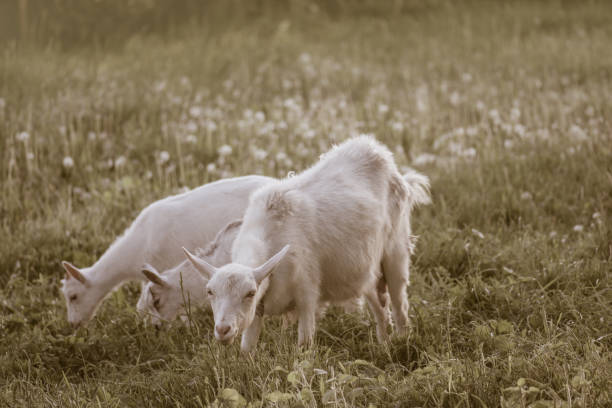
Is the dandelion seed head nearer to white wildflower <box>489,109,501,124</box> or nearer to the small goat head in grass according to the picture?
white wildflower <box>489,109,501,124</box>

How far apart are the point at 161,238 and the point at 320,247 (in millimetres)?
2021

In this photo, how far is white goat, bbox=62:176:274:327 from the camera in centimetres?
639

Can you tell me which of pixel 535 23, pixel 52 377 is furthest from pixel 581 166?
pixel 535 23

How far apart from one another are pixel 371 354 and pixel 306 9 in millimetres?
14671

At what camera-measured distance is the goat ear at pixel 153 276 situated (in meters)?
5.67

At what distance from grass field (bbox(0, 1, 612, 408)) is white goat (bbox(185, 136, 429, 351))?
0.26m

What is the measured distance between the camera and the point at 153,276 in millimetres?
5715

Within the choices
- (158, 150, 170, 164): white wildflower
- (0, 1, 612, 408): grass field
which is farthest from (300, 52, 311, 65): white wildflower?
(158, 150, 170, 164): white wildflower

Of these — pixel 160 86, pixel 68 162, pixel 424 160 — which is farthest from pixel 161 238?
pixel 160 86

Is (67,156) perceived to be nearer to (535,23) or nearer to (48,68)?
(48,68)

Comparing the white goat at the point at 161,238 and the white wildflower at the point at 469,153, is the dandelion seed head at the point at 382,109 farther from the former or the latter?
the white goat at the point at 161,238

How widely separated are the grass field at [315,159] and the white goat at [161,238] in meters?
0.20

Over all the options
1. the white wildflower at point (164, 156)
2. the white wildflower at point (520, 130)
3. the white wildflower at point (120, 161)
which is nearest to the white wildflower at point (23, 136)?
the white wildflower at point (120, 161)

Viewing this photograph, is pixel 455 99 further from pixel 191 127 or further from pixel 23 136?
pixel 23 136
